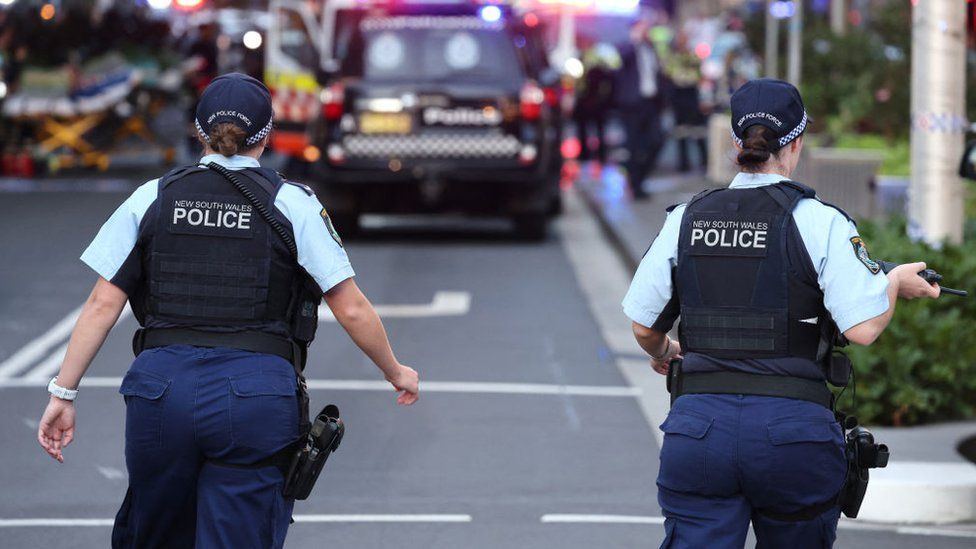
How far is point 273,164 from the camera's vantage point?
2681cm

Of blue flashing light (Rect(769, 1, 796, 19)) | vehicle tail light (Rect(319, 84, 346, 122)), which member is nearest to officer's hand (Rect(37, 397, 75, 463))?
vehicle tail light (Rect(319, 84, 346, 122))

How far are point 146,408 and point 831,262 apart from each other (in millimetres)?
1754

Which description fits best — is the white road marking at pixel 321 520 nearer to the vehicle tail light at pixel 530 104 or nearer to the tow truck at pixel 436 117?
the tow truck at pixel 436 117

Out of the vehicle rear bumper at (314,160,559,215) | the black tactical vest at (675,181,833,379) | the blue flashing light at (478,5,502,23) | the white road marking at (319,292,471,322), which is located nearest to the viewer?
the black tactical vest at (675,181,833,379)

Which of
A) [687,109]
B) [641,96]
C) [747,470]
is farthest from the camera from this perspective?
[687,109]

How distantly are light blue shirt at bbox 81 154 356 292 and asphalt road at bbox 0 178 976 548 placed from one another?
2223 millimetres

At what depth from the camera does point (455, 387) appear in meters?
10.1

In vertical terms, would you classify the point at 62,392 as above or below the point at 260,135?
below

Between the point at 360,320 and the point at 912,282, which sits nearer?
the point at 912,282

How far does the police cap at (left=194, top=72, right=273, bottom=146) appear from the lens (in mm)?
4801

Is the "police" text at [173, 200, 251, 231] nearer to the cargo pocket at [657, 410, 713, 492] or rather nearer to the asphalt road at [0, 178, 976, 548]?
the cargo pocket at [657, 410, 713, 492]

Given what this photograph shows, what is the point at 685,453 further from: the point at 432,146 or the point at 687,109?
the point at 687,109

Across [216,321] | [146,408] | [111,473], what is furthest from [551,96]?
[146,408]

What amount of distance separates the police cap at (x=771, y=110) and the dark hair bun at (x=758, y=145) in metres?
0.01
